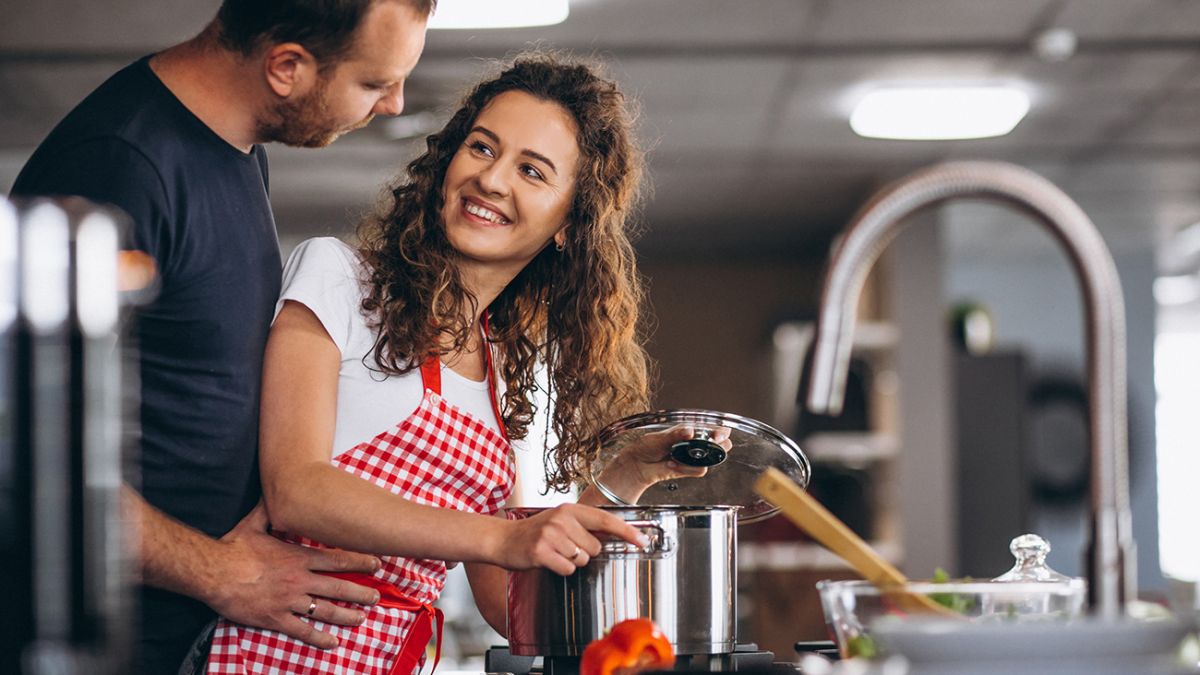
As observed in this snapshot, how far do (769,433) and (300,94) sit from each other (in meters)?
0.59

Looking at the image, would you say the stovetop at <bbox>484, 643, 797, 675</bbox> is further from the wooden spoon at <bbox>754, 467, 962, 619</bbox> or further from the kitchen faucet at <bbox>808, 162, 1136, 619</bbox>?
the kitchen faucet at <bbox>808, 162, 1136, 619</bbox>

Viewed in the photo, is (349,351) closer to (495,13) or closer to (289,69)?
(289,69)

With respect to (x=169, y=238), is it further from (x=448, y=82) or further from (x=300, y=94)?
(x=448, y=82)

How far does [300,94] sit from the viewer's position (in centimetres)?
135

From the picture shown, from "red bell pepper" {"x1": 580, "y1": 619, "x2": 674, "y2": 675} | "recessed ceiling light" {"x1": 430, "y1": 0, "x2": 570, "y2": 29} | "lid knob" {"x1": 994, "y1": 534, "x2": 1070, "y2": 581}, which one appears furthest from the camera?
"recessed ceiling light" {"x1": 430, "y1": 0, "x2": 570, "y2": 29}

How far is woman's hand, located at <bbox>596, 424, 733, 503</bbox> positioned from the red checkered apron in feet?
0.54

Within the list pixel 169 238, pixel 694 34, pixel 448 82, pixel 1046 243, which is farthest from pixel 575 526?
pixel 1046 243

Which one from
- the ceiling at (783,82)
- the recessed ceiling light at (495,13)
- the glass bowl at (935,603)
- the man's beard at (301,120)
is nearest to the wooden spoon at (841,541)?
the glass bowl at (935,603)

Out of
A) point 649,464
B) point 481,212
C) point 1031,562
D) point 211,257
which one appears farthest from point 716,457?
point 211,257

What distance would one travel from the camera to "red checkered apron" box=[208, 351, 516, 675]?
4.19 feet

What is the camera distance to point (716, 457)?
45.6 inches

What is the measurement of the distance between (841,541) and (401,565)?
0.58 metres

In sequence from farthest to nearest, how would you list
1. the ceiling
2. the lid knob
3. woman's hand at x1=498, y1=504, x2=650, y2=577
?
the ceiling → the lid knob → woman's hand at x1=498, y1=504, x2=650, y2=577

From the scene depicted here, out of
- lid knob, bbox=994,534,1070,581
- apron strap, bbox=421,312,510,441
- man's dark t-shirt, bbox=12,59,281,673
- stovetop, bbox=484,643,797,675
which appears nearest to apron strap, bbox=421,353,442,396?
apron strap, bbox=421,312,510,441
